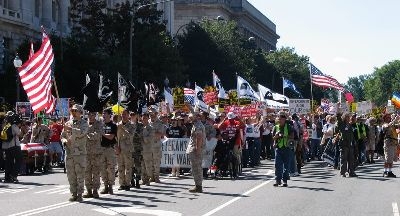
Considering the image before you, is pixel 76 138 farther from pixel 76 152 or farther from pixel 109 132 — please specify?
pixel 109 132

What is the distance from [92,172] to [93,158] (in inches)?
11.2

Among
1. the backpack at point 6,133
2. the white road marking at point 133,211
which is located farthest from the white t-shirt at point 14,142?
the white road marking at point 133,211

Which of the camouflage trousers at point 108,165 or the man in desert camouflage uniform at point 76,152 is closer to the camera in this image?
the man in desert camouflage uniform at point 76,152

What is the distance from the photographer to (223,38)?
85.5m

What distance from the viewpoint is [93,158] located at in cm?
1733

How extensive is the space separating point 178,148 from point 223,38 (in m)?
61.9

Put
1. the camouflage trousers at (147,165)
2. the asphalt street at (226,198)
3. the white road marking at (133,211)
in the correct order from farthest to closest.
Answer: the camouflage trousers at (147,165)
the asphalt street at (226,198)
the white road marking at (133,211)

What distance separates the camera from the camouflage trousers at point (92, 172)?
17188 mm

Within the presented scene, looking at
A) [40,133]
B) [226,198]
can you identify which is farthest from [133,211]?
[40,133]

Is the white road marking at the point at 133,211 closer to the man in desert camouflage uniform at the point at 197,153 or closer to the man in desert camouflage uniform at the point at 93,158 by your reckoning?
the man in desert camouflage uniform at the point at 93,158

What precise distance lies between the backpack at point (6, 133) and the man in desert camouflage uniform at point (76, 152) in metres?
6.42

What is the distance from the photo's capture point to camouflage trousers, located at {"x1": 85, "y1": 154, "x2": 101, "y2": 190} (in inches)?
677

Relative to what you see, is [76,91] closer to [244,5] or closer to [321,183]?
[321,183]

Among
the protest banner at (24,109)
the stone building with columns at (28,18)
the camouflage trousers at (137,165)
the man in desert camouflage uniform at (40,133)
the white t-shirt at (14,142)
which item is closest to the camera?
the camouflage trousers at (137,165)
